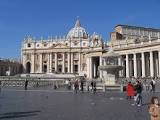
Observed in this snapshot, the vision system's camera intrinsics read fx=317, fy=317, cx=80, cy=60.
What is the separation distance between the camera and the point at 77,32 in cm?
16212

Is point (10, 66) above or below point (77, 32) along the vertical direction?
below

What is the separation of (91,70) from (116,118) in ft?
279

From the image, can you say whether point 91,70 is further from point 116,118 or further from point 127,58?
point 116,118

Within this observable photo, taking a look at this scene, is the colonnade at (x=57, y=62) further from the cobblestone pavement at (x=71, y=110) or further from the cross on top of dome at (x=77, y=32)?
the cobblestone pavement at (x=71, y=110)

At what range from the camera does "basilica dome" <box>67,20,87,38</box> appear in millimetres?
158625

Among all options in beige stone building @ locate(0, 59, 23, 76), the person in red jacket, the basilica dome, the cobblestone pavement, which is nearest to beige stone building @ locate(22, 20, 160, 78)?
the basilica dome

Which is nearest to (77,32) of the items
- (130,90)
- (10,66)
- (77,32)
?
(77,32)

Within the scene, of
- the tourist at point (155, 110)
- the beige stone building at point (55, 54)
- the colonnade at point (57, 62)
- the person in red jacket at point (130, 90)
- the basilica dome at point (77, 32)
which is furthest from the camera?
the basilica dome at point (77, 32)

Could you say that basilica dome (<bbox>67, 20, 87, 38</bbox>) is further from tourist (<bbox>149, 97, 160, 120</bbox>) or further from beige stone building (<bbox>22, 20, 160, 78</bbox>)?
tourist (<bbox>149, 97, 160, 120</bbox>)

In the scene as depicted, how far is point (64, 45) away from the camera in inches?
5571

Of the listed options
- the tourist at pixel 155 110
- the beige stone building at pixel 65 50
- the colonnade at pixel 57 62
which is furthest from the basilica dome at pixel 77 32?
the tourist at pixel 155 110

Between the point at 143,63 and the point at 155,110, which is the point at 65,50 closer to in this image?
the point at 143,63

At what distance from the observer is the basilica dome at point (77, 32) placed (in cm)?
15862

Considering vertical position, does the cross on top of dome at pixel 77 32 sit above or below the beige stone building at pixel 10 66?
above
